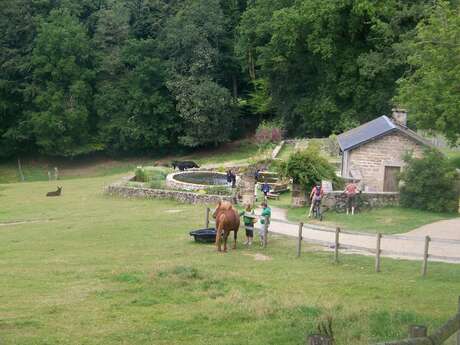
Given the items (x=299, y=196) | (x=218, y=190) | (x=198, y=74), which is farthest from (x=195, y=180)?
(x=198, y=74)

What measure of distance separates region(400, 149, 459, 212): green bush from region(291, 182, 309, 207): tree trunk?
480cm

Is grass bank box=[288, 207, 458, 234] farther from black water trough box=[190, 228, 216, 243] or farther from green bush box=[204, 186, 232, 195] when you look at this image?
green bush box=[204, 186, 232, 195]

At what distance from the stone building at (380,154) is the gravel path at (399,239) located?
821 centimetres

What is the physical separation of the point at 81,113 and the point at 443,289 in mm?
55426

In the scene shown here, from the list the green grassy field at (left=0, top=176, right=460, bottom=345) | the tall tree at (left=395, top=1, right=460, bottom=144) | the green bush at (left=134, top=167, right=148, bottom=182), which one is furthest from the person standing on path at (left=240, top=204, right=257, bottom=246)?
the green bush at (left=134, top=167, right=148, bottom=182)

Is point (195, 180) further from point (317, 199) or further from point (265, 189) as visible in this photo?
point (317, 199)

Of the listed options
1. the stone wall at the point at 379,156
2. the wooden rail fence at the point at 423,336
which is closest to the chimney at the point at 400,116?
the stone wall at the point at 379,156

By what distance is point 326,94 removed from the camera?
6278 cm

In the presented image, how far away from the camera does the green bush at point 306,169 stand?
31.3m

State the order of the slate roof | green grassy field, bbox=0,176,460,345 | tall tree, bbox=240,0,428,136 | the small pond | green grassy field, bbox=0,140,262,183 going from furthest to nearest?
1. green grassy field, bbox=0,140,262,183
2. tall tree, bbox=240,0,428,136
3. the small pond
4. the slate roof
5. green grassy field, bbox=0,176,460,345

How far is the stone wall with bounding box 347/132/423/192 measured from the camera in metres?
34.7

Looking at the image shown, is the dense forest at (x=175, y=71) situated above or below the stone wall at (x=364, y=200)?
above

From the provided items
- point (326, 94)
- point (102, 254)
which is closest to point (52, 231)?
point (102, 254)

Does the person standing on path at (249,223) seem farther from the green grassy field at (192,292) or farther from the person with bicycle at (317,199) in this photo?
the person with bicycle at (317,199)
